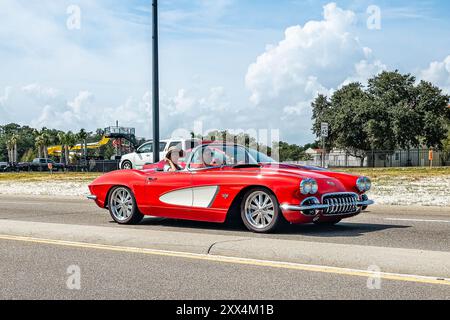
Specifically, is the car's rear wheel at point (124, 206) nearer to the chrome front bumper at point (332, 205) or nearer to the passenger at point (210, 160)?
the passenger at point (210, 160)

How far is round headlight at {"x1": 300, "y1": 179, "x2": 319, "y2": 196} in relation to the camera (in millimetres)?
8638

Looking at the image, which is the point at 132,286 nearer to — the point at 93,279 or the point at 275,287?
the point at 93,279

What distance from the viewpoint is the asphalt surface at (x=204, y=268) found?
539cm

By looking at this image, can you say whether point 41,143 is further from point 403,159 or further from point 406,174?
point 406,174

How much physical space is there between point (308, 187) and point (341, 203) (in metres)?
0.73

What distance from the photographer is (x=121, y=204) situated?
11.0 m

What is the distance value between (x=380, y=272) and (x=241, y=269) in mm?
1441

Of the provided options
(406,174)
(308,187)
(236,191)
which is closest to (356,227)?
(308,187)

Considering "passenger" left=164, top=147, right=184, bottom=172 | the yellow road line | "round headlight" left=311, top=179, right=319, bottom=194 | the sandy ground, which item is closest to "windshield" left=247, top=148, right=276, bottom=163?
"passenger" left=164, top=147, right=184, bottom=172

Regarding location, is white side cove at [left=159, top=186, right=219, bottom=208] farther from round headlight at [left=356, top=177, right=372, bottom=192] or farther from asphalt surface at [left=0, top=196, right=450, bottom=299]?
round headlight at [left=356, top=177, right=372, bottom=192]

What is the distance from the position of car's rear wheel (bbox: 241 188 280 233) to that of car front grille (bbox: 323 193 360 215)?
75 centimetres

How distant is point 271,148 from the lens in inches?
472

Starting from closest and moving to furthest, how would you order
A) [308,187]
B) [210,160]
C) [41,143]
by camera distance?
[308,187]
[210,160]
[41,143]

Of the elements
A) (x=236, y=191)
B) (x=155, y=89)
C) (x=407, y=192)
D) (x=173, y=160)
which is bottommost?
(x=407, y=192)
